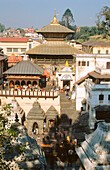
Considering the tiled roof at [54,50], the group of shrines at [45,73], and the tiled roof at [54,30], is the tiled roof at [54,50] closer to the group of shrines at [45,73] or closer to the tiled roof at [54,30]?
the group of shrines at [45,73]

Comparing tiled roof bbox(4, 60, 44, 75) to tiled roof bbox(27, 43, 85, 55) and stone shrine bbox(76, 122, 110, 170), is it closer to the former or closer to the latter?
tiled roof bbox(27, 43, 85, 55)

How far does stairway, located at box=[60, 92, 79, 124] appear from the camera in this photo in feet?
107

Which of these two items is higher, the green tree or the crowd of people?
the green tree

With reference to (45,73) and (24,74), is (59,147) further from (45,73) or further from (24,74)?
(45,73)

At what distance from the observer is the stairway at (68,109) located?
Answer: 107ft

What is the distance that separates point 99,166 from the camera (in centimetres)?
863

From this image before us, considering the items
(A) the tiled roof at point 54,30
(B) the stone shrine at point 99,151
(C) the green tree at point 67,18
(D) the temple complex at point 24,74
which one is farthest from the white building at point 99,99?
(C) the green tree at point 67,18

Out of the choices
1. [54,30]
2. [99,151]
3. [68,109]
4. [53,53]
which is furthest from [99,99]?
[54,30]

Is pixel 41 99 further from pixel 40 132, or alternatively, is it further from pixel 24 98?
pixel 40 132

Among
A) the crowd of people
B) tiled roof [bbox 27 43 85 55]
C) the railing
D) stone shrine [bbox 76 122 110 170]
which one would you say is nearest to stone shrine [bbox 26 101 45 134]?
the crowd of people

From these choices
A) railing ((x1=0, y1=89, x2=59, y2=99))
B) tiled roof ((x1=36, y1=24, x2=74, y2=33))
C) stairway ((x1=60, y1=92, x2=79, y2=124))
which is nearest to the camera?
stairway ((x1=60, y1=92, x2=79, y2=124))

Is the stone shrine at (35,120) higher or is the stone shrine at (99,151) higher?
the stone shrine at (99,151)

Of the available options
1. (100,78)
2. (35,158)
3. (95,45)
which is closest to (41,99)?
(100,78)

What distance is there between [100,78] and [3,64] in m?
19.9
